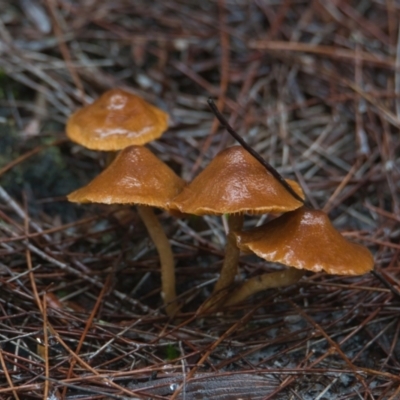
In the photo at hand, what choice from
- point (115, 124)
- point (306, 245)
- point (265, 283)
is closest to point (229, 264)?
point (265, 283)

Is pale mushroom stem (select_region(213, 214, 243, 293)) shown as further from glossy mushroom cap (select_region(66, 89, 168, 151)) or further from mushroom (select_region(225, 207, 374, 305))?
glossy mushroom cap (select_region(66, 89, 168, 151))

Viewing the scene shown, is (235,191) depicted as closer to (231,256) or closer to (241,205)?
(241,205)

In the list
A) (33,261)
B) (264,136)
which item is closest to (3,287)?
(33,261)

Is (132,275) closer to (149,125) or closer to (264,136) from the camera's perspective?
(149,125)

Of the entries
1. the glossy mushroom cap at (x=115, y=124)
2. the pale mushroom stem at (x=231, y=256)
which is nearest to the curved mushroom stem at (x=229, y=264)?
the pale mushroom stem at (x=231, y=256)

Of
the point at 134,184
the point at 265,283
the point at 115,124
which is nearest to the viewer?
the point at 134,184

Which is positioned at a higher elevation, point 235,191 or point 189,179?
point 235,191

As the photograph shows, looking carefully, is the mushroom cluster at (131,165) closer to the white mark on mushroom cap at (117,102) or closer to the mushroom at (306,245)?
the white mark on mushroom cap at (117,102)
